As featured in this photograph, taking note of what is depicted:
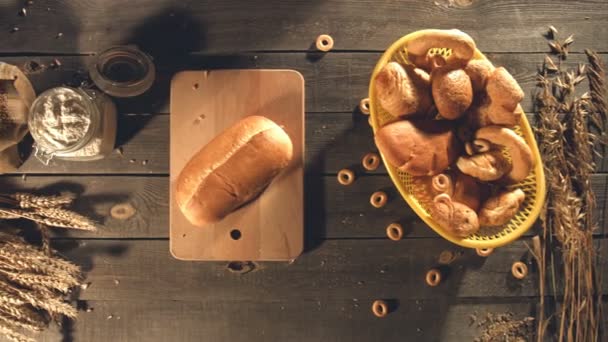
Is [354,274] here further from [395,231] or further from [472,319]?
[472,319]

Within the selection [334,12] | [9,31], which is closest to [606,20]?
[334,12]

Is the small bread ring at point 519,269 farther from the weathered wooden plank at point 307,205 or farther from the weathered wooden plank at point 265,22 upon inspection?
the weathered wooden plank at point 265,22

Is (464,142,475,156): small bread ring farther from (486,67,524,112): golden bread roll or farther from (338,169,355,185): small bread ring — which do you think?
(338,169,355,185): small bread ring

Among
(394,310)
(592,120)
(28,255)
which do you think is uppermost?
(592,120)

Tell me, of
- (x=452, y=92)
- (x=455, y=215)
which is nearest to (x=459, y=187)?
(x=455, y=215)

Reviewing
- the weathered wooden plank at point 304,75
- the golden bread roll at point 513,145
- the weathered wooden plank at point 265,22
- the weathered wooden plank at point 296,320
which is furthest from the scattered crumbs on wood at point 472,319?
the weathered wooden plank at point 265,22

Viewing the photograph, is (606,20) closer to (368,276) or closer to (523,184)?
(523,184)
